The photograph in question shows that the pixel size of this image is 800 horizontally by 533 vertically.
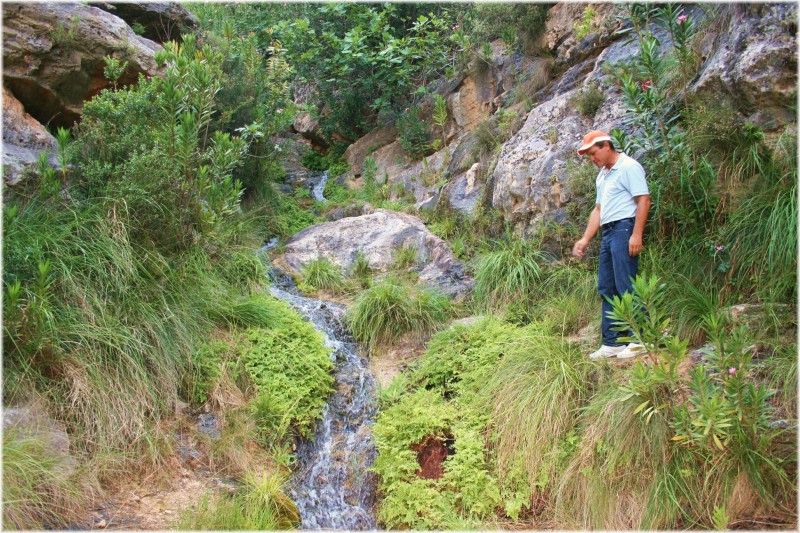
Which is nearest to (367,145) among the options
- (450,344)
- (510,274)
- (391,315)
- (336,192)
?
(336,192)

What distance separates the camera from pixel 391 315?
20.1ft

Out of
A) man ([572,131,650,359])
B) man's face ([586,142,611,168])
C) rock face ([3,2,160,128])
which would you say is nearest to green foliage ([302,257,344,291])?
rock face ([3,2,160,128])

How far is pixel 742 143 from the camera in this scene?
16.2 feet

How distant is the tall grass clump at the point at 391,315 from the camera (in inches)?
239

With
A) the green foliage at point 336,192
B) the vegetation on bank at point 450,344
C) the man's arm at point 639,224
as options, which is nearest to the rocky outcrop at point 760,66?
the vegetation on bank at point 450,344

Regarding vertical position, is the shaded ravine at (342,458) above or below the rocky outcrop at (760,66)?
below

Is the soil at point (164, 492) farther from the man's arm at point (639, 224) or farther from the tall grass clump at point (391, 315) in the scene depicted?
the man's arm at point (639, 224)

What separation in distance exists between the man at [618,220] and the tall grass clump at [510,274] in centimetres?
158

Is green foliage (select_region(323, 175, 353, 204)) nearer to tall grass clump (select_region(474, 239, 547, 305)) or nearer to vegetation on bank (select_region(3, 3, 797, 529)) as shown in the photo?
vegetation on bank (select_region(3, 3, 797, 529))

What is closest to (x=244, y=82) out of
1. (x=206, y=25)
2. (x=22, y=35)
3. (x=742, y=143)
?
(x=206, y=25)

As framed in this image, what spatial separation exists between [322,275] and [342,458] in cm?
319

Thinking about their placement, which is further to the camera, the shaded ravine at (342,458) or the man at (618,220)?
the man at (618,220)

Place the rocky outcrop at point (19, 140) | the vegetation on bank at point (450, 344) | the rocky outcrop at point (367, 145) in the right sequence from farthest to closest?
the rocky outcrop at point (367, 145) → the rocky outcrop at point (19, 140) → the vegetation on bank at point (450, 344)

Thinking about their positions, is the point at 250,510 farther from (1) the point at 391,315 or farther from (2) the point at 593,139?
(2) the point at 593,139
